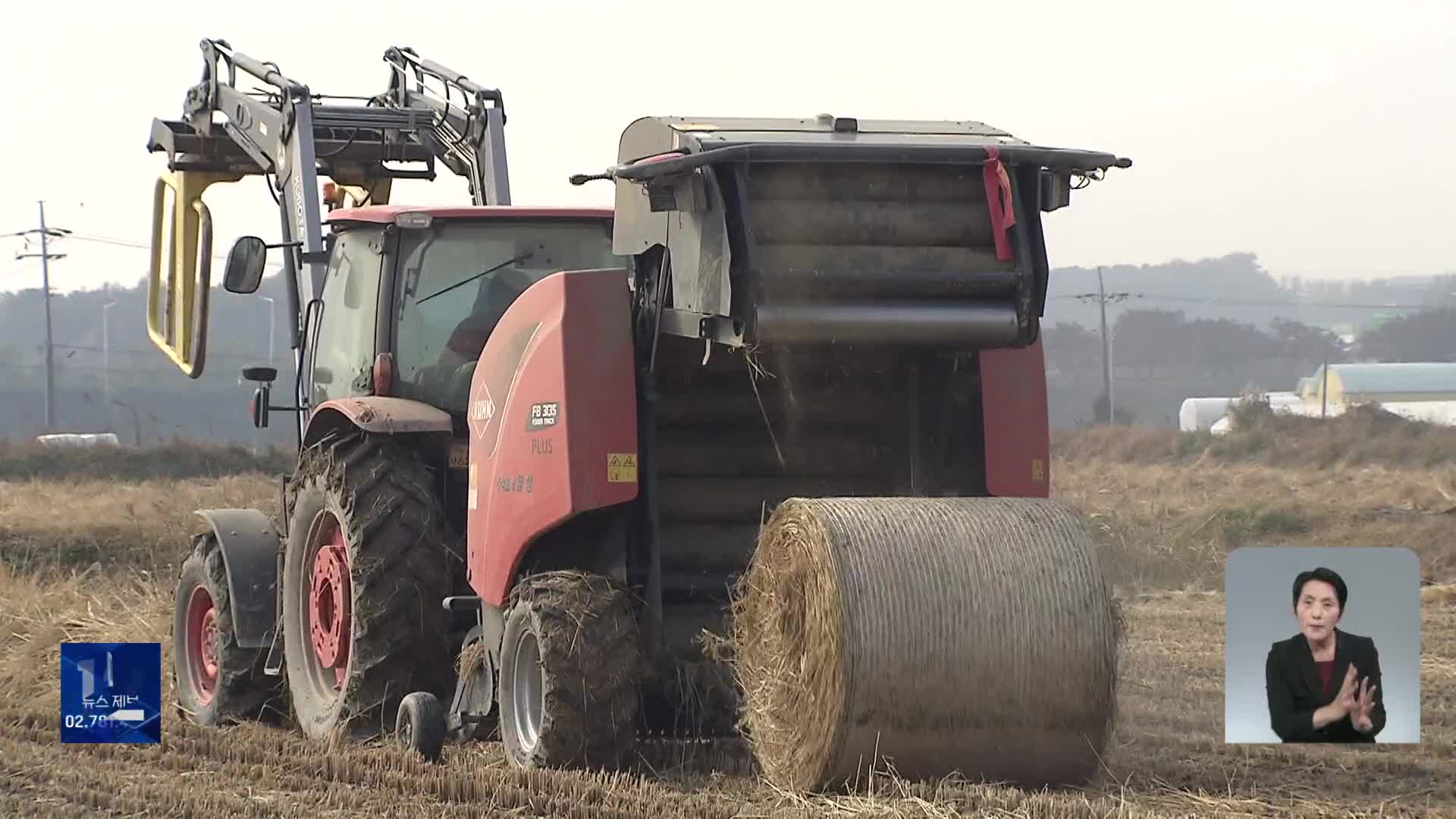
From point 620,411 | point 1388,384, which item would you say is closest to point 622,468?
point 620,411

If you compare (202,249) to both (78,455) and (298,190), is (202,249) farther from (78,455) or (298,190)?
(78,455)

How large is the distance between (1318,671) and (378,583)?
3.82m

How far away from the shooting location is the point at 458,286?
8.95 m

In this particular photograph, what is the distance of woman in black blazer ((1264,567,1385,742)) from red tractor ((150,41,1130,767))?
57.8 inches

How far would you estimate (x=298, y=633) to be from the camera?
9.20m

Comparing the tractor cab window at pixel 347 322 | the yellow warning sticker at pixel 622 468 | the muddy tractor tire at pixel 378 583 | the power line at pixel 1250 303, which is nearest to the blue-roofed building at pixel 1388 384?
the tractor cab window at pixel 347 322

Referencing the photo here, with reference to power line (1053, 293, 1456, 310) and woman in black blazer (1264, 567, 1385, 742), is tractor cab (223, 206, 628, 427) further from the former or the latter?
power line (1053, 293, 1456, 310)

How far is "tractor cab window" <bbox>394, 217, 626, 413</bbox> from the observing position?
8.84m

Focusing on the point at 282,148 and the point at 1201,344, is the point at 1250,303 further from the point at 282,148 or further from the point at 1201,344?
the point at 282,148

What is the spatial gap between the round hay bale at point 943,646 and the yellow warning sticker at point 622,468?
932mm

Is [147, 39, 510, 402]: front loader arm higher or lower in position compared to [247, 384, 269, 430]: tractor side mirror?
higher

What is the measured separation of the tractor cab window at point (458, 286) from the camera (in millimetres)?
8844
